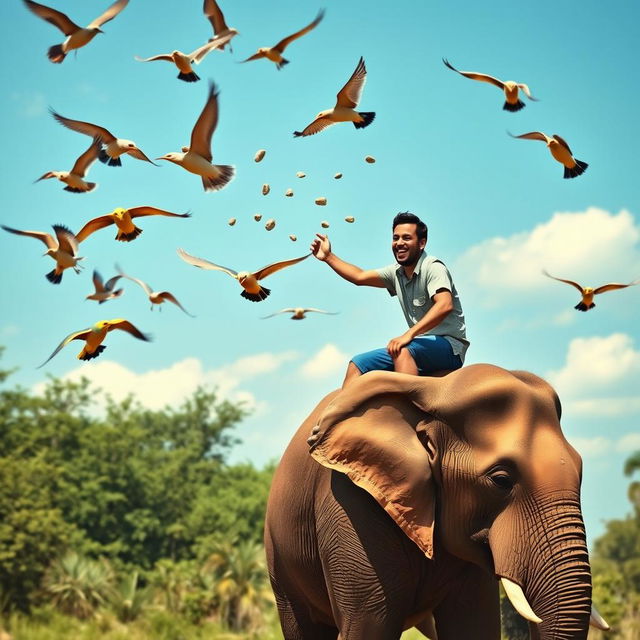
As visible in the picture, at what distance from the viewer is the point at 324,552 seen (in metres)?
7.57

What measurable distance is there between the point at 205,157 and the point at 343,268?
1.57m

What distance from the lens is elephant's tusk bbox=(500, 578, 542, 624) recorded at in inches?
251

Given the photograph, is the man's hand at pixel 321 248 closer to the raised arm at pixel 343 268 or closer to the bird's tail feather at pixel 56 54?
the raised arm at pixel 343 268

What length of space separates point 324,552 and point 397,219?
2.30 meters

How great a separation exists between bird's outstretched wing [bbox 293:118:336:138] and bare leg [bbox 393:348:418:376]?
8.17 ft

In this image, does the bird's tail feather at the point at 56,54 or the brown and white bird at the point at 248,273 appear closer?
the brown and white bird at the point at 248,273

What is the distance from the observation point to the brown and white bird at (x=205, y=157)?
28.9 ft

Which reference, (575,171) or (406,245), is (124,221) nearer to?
(406,245)

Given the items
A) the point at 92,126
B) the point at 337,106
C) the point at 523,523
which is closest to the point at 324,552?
the point at 523,523

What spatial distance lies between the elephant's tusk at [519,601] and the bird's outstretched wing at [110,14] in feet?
21.0

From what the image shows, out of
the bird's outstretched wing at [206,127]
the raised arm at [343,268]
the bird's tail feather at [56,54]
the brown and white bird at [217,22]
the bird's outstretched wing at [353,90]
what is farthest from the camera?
the bird's tail feather at [56,54]

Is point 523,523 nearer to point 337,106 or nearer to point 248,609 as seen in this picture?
point 337,106

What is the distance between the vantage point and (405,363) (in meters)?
7.56

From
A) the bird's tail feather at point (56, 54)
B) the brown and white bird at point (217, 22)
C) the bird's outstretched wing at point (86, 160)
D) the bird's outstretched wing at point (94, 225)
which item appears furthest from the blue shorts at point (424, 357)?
the bird's tail feather at point (56, 54)
